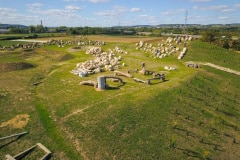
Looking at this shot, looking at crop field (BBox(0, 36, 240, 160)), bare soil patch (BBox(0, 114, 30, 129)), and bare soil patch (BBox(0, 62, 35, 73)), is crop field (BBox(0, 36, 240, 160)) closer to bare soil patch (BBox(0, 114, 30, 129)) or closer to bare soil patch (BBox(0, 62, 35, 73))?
bare soil patch (BBox(0, 114, 30, 129))

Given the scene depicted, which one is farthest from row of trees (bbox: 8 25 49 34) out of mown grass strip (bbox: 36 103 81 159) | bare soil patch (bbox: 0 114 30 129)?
bare soil patch (bbox: 0 114 30 129)

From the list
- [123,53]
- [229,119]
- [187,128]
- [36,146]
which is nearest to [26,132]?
[36,146]

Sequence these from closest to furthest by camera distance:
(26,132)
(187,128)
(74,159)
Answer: (74,159) < (26,132) < (187,128)

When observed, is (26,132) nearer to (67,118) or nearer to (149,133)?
(67,118)

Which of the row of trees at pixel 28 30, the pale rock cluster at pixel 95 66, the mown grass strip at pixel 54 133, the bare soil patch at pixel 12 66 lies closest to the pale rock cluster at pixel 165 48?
the pale rock cluster at pixel 95 66

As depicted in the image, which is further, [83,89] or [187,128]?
[83,89]

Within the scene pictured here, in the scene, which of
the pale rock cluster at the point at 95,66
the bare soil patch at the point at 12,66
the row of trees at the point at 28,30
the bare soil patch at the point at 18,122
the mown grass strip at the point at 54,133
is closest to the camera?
the mown grass strip at the point at 54,133

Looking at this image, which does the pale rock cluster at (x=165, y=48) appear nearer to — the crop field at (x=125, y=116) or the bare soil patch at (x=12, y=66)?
the crop field at (x=125, y=116)

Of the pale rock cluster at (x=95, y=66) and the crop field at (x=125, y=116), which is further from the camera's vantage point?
the pale rock cluster at (x=95, y=66)

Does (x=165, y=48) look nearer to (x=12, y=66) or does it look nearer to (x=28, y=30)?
(x=12, y=66)
